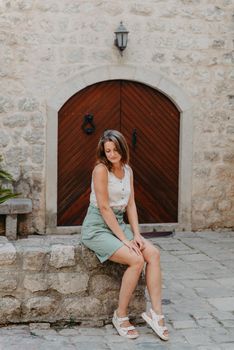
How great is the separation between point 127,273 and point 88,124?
4374 millimetres

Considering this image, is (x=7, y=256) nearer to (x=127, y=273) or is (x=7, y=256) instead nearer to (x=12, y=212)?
(x=127, y=273)

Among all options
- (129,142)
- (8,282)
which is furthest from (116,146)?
(129,142)

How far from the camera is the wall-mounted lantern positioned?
320 inches

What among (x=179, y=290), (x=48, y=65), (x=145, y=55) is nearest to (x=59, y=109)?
(x=48, y=65)

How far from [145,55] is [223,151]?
1698 millimetres

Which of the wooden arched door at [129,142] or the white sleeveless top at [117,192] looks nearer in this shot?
the white sleeveless top at [117,192]

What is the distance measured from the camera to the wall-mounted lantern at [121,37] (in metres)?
8.12

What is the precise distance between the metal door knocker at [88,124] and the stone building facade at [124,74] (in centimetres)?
38

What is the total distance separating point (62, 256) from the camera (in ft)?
14.3

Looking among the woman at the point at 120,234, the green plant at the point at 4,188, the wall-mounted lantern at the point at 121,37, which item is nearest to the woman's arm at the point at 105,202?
the woman at the point at 120,234

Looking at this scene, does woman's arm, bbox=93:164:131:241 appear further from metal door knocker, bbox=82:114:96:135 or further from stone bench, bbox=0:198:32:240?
metal door knocker, bbox=82:114:96:135

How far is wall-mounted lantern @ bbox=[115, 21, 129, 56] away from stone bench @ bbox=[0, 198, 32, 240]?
7.79ft

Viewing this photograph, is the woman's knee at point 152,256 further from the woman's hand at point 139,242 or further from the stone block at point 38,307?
the stone block at point 38,307

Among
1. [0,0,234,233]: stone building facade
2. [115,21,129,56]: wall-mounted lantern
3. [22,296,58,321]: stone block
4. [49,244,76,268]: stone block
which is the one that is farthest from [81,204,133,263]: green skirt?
[115,21,129,56]: wall-mounted lantern
